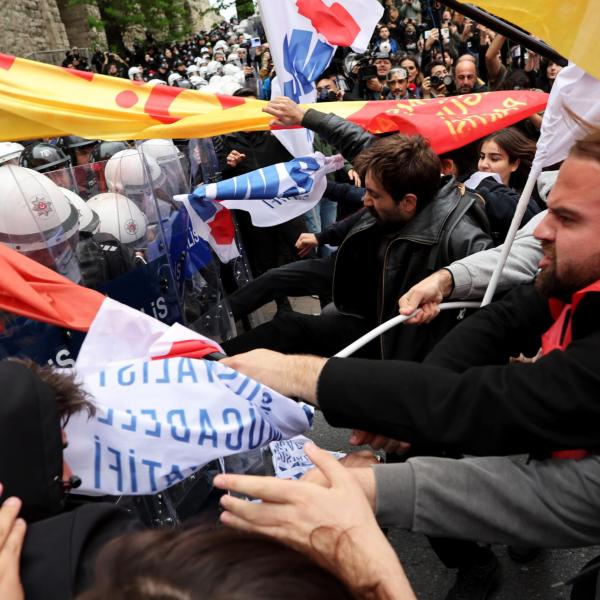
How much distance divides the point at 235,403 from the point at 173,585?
37.3 inches

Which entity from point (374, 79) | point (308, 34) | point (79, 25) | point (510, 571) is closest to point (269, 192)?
point (308, 34)

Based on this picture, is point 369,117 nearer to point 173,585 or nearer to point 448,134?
point 448,134

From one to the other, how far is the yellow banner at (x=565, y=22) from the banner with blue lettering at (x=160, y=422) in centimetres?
109

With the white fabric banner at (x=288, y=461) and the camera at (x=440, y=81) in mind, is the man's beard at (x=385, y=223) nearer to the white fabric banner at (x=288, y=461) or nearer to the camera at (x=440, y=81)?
the white fabric banner at (x=288, y=461)

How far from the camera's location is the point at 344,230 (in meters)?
4.04

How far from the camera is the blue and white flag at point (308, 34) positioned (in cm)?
365

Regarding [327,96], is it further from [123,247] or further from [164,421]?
[164,421]

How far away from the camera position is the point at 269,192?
12.3 feet

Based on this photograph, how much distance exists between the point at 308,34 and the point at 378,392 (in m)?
3.08

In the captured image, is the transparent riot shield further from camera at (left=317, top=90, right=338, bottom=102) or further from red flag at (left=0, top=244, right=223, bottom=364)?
camera at (left=317, top=90, right=338, bottom=102)

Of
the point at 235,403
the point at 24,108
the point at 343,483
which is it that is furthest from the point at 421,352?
the point at 24,108

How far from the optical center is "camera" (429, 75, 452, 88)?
8.00 m

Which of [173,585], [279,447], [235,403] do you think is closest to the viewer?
[173,585]

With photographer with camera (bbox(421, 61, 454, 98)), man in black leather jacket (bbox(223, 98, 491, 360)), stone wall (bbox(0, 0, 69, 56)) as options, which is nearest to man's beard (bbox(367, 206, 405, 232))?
man in black leather jacket (bbox(223, 98, 491, 360))
